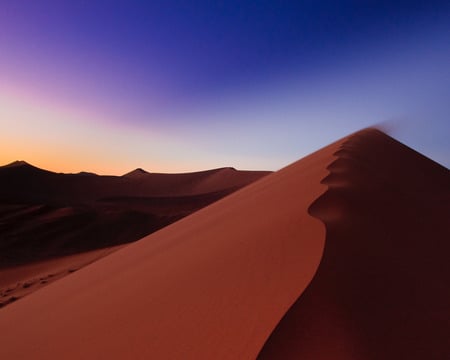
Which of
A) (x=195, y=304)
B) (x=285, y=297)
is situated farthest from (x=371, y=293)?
(x=195, y=304)

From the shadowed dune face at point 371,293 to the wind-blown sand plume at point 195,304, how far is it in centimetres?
8

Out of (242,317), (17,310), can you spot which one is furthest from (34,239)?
(242,317)

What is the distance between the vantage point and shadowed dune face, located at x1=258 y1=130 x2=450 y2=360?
Answer: 1.23m

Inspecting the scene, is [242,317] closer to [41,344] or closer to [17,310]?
[41,344]

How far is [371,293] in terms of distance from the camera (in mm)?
1593

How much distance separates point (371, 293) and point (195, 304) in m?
0.86

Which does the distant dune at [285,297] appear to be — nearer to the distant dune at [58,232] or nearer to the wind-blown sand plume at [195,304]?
the wind-blown sand plume at [195,304]

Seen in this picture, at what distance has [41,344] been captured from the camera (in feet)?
7.84

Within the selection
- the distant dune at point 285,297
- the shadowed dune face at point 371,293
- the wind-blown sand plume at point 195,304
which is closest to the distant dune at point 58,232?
the wind-blown sand plume at point 195,304

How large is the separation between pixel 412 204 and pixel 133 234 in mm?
14265

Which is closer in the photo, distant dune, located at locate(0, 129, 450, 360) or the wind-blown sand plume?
distant dune, located at locate(0, 129, 450, 360)

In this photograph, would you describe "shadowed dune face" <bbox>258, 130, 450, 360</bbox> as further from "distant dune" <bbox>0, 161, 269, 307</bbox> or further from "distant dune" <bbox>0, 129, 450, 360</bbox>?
"distant dune" <bbox>0, 161, 269, 307</bbox>

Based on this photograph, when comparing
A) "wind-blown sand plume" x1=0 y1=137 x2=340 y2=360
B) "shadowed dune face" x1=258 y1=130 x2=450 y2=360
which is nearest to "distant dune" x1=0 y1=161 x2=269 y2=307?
"wind-blown sand plume" x1=0 y1=137 x2=340 y2=360

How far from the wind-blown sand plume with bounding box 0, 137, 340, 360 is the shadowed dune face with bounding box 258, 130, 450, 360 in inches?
3.3
